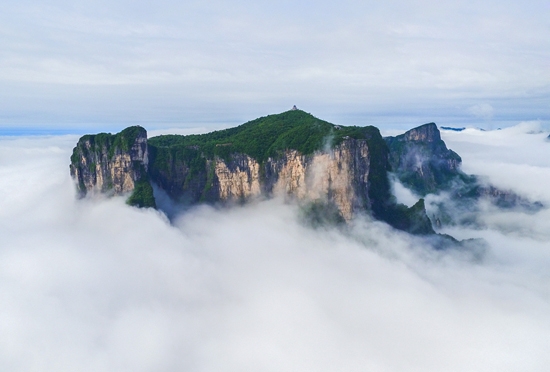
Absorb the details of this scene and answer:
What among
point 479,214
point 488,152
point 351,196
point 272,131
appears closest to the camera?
point 351,196

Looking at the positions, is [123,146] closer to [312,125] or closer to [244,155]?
[244,155]

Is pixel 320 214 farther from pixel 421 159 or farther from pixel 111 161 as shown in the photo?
pixel 421 159

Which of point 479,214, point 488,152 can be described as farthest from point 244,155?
point 488,152

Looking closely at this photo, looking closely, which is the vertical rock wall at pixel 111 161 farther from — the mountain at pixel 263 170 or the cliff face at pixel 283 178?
the cliff face at pixel 283 178

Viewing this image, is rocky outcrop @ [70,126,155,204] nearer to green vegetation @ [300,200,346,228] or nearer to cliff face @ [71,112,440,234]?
cliff face @ [71,112,440,234]

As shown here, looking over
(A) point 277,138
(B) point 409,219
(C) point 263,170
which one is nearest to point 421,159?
(B) point 409,219

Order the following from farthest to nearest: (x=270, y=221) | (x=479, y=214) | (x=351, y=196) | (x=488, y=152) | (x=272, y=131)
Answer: (x=488, y=152) < (x=479, y=214) < (x=272, y=131) < (x=270, y=221) < (x=351, y=196)

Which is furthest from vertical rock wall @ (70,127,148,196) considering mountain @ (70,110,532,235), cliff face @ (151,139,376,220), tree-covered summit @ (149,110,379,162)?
tree-covered summit @ (149,110,379,162)
